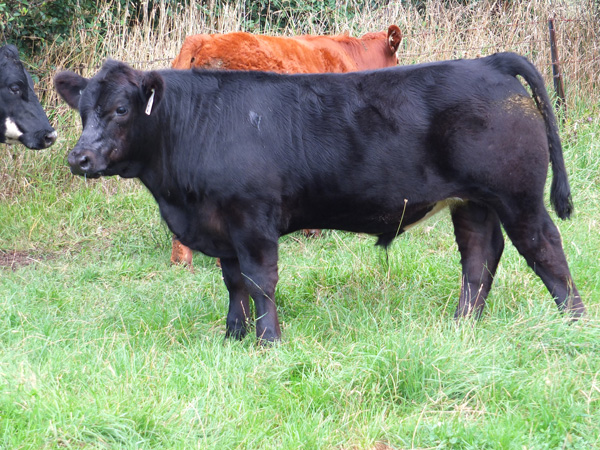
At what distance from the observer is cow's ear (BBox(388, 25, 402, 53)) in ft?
25.3

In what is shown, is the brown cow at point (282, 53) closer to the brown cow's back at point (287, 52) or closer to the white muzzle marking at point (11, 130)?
the brown cow's back at point (287, 52)

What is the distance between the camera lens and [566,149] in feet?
26.4

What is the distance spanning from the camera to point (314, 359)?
3707 mm

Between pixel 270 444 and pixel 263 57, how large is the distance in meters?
4.00

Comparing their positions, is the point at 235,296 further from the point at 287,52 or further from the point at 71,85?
the point at 287,52

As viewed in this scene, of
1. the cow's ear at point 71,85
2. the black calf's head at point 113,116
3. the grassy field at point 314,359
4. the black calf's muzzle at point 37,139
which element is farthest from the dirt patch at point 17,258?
the black calf's head at point 113,116

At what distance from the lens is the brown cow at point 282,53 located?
20.0 feet

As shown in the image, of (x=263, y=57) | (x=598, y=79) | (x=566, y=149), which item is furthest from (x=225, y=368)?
(x=598, y=79)

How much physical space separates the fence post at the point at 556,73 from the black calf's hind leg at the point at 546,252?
475cm

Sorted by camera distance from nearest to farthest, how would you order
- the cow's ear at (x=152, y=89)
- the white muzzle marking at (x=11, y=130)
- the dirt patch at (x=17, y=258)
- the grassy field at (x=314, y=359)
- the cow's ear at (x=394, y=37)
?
1. the grassy field at (x=314, y=359)
2. the cow's ear at (x=152, y=89)
3. the dirt patch at (x=17, y=258)
4. the white muzzle marking at (x=11, y=130)
5. the cow's ear at (x=394, y=37)

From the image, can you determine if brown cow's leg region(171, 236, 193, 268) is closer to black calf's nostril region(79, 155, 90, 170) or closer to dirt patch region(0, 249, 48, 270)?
dirt patch region(0, 249, 48, 270)

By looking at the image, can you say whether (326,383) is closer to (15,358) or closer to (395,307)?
(395,307)

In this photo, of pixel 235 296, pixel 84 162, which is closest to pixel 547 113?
pixel 235 296

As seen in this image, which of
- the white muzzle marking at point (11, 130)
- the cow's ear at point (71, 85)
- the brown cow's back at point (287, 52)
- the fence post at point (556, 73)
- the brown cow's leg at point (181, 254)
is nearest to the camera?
the cow's ear at point (71, 85)
